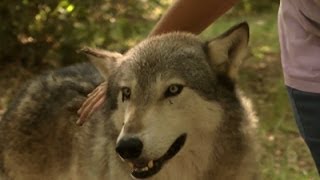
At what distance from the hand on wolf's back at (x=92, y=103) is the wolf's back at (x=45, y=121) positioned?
14 cm

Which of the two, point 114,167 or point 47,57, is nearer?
point 114,167

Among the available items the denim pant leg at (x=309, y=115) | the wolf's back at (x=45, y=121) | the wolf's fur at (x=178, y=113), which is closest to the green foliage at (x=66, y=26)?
the wolf's back at (x=45, y=121)

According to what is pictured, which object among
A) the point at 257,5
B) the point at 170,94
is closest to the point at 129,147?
the point at 170,94

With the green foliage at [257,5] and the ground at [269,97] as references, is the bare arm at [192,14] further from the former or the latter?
the green foliage at [257,5]

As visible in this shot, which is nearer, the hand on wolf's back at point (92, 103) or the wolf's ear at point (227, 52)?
the wolf's ear at point (227, 52)

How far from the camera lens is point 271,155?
564 cm

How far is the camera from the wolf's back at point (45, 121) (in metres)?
3.73

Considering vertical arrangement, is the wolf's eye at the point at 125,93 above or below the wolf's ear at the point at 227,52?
above

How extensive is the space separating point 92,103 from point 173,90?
2.18 ft

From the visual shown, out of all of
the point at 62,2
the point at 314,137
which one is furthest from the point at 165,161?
the point at 62,2

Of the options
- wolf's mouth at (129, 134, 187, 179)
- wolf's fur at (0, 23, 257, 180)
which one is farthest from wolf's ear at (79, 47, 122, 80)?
→ wolf's mouth at (129, 134, 187, 179)

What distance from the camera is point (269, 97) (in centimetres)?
679

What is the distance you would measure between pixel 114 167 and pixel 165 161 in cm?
36

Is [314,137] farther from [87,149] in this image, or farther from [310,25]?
[87,149]
